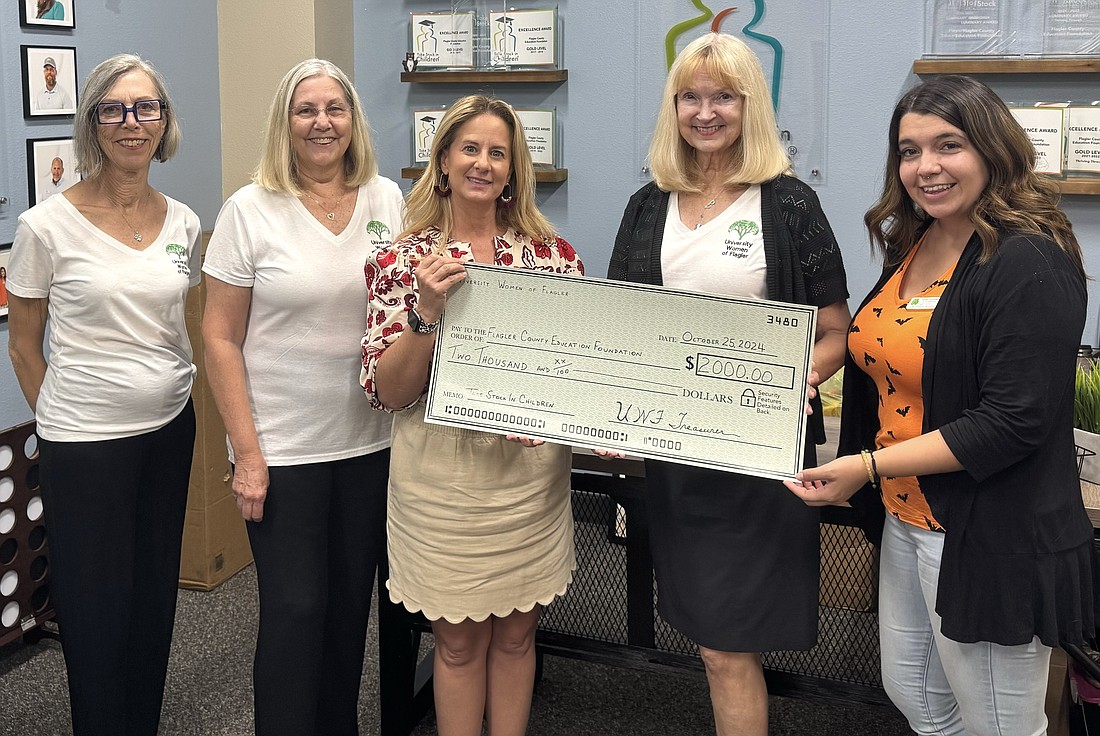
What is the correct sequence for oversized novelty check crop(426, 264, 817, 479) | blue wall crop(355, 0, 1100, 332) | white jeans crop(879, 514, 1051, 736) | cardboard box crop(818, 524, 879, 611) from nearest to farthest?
white jeans crop(879, 514, 1051, 736) < oversized novelty check crop(426, 264, 817, 479) < cardboard box crop(818, 524, 879, 611) < blue wall crop(355, 0, 1100, 332)

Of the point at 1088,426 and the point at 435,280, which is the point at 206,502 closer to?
the point at 435,280

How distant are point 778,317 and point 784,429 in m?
0.19

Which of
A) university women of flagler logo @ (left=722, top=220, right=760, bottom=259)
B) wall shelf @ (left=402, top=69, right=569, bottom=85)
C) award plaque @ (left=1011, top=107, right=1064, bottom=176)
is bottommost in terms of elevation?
university women of flagler logo @ (left=722, top=220, right=760, bottom=259)

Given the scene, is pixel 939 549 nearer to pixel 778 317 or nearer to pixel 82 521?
pixel 778 317

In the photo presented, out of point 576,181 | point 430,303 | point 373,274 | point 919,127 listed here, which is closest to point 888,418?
point 919,127

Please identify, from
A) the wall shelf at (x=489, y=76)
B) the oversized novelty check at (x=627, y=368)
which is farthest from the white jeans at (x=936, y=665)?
the wall shelf at (x=489, y=76)

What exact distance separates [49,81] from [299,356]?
5.81ft

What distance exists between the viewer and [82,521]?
2105 millimetres

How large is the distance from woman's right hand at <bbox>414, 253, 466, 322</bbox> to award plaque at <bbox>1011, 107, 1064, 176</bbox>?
8.06 ft

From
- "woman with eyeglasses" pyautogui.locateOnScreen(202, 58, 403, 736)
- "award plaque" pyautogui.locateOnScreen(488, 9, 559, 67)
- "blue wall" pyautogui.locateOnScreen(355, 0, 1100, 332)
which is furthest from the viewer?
"award plaque" pyautogui.locateOnScreen(488, 9, 559, 67)

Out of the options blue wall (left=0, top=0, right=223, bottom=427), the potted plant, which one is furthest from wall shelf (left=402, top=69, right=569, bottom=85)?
the potted plant

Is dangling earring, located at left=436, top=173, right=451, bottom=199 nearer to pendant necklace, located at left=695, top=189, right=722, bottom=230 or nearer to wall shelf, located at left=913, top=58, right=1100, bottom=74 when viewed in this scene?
pendant necklace, located at left=695, top=189, right=722, bottom=230

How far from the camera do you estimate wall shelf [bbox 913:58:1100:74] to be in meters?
3.42

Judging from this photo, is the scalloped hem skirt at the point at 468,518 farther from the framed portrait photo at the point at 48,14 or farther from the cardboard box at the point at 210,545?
the framed portrait photo at the point at 48,14
